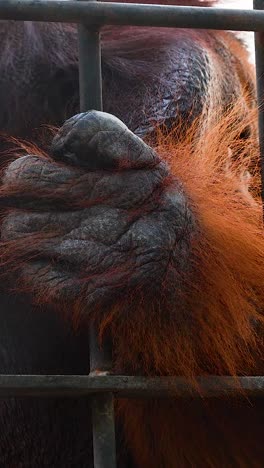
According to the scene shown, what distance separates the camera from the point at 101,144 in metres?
1.09

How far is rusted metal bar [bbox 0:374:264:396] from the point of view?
0.98m

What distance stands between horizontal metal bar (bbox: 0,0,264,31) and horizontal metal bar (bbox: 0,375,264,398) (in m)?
0.46

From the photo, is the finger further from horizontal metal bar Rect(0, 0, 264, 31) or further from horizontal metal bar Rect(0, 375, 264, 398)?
horizontal metal bar Rect(0, 375, 264, 398)

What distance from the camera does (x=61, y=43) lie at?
1.45 meters

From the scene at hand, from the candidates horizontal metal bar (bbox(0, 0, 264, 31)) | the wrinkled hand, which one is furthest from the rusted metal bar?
horizontal metal bar (bbox(0, 0, 264, 31))

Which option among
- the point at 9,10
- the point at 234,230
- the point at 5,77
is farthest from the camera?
the point at 5,77

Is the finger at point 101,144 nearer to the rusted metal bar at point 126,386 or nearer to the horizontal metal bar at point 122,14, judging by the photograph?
the horizontal metal bar at point 122,14

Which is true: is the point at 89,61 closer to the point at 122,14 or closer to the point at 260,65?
the point at 122,14

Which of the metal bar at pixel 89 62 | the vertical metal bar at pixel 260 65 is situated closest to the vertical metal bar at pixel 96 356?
the metal bar at pixel 89 62

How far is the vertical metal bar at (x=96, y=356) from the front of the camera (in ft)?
3.32

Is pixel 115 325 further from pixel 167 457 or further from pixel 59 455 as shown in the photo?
pixel 59 455

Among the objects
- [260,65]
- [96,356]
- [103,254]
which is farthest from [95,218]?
[260,65]

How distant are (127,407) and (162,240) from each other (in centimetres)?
29

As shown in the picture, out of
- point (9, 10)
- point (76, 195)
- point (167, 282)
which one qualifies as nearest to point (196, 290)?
point (167, 282)
